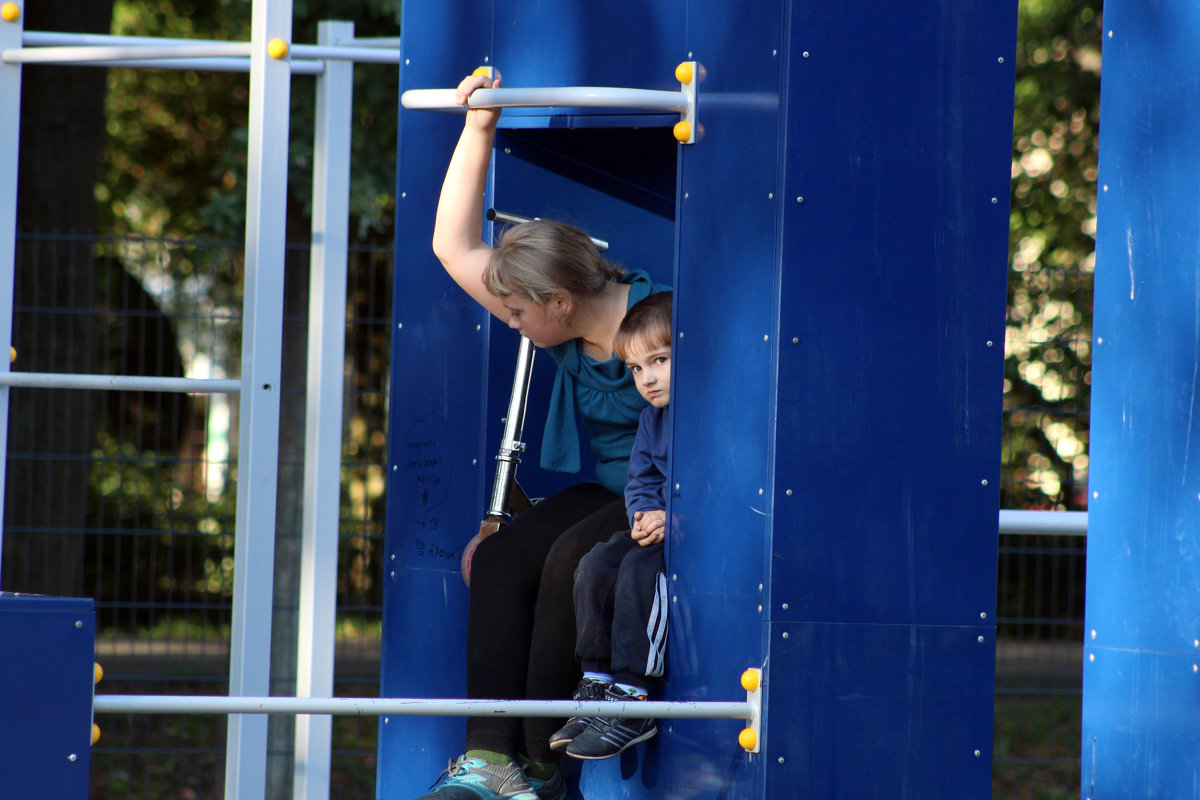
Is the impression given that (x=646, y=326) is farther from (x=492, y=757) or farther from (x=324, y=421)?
(x=324, y=421)

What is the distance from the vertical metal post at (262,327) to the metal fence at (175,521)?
1.94 m

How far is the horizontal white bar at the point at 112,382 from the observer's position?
11.8ft

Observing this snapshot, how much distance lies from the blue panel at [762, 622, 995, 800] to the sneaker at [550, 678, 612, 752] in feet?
1.31

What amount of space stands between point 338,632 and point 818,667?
14.6 feet

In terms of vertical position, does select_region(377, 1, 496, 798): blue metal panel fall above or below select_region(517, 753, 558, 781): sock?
above

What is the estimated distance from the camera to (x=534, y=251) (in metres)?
3.04

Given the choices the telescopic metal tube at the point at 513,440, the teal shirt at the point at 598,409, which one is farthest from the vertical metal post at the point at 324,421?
the teal shirt at the point at 598,409

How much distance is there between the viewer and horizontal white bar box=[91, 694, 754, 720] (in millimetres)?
2232

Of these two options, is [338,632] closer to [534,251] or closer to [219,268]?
[219,268]

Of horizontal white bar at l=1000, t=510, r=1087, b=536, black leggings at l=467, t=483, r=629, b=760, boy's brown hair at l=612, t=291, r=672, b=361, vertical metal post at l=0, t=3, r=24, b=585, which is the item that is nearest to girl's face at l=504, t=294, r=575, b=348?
boy's brown hair at l=612, t=291, r=672, b=361

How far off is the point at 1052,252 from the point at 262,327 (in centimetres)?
766

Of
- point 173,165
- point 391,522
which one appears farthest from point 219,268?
point 173,165

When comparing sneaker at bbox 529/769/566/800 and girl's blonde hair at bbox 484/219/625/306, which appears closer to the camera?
sneaker at bbox 529/769/566/800

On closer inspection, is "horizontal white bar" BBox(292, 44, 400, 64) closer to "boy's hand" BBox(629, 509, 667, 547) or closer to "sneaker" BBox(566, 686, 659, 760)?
"boy's hand" BBox(629, 509, 667, 547)
